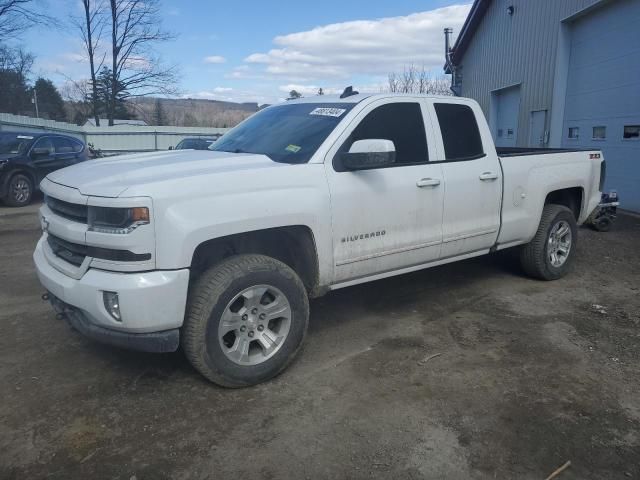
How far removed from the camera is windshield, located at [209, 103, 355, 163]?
386 cm

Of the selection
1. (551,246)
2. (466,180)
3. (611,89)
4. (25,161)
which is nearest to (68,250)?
(466,180)

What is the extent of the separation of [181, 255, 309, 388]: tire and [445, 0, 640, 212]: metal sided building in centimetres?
913

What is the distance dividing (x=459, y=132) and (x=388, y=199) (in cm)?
125

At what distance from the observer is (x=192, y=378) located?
3547 mm

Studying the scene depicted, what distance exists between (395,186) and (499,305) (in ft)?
6.12

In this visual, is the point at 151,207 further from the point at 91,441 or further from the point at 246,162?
the point at 91,441

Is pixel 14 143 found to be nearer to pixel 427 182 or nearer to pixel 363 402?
pixel 427 182

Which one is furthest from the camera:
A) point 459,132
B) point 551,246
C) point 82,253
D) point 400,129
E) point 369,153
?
point 551,246

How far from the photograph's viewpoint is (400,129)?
427 cm

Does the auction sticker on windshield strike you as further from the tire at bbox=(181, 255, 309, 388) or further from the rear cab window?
the tire at bbox=(181, 255, 309, 388)

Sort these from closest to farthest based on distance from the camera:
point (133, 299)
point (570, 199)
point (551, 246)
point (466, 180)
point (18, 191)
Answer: point (133, 299)
point (466, 180)
point (551, 246)
point (570, 199)
point (18, 191)

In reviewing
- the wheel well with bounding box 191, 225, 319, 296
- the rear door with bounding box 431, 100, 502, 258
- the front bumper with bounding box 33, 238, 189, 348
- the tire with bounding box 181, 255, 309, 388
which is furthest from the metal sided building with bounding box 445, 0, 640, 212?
the front bumper with bounding box 33, 238, 189, 348

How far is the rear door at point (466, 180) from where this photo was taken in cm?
450

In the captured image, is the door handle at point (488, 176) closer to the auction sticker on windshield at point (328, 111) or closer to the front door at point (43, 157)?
the auction sticker on windshield at point (328, 111)
